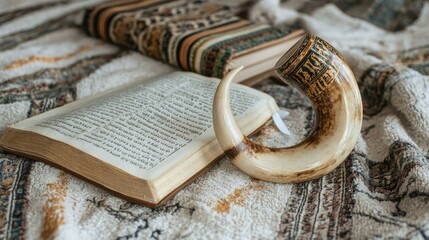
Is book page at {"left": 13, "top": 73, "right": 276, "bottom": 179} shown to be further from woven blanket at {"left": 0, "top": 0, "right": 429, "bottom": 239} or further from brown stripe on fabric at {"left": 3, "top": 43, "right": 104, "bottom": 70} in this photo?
brown stripe on fabric at {"left": 3, "top": 43, "right": 104, "bottom": 70}

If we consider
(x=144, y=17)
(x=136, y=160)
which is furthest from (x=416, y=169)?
(x=144, y=17)

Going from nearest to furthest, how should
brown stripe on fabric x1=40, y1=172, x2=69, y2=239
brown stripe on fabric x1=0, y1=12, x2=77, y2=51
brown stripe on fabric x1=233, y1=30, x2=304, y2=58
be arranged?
brown stripe on fabric x1=40, y1=172, x2=69, y2=239, brown stripe on fabric x1=233, y1=30, x2=304, y2=58, brown stripe on fabric x1=0, y1=12, x2=77, y2=51

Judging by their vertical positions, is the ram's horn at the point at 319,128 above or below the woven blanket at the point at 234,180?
above

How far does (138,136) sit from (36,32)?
551 millimetres

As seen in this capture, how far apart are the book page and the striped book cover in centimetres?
11

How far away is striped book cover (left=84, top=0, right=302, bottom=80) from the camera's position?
861 mm

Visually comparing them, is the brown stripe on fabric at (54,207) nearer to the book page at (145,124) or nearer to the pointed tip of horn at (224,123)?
the book page at (145,124)

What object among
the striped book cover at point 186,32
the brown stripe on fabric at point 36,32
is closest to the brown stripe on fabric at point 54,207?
the striped book cover at point 186,32

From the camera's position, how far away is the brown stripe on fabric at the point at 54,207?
1.72 feet

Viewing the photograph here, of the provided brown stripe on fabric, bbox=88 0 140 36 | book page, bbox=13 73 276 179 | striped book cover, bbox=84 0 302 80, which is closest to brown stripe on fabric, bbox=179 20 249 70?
striped book cover, bbox=84 0 302 80

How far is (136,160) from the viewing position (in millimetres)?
576

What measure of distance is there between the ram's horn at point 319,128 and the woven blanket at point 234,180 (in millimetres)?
29

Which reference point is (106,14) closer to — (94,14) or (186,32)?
(94,14)

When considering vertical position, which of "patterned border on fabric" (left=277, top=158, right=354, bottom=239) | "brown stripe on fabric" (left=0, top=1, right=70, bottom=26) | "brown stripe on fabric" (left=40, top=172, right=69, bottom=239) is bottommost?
"patterned border on fabric" (left=277, top=158, right=354, bottom=239)
